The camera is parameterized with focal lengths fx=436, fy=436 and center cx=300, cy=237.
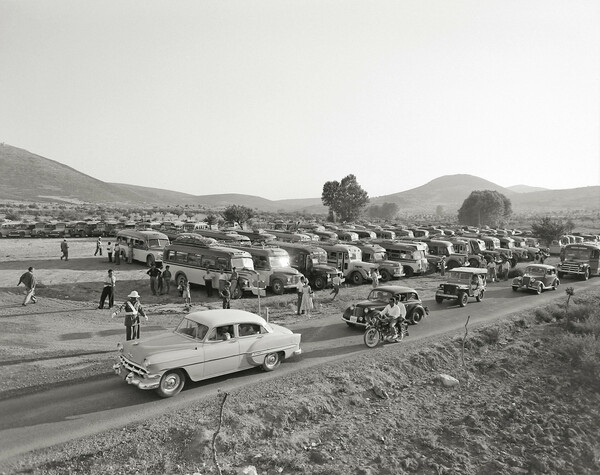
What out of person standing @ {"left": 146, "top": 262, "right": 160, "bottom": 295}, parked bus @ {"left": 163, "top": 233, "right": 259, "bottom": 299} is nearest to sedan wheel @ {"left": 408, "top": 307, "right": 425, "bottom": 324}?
parked bus @ {"left": 163, "top": 233, "right": 259, "bottom": 299}

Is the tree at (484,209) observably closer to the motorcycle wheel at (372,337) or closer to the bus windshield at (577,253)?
the bus windshield at (577,253)

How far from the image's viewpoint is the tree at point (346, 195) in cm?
8856

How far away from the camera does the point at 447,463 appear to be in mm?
9391

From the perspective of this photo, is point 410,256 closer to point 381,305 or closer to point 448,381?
point 381,305

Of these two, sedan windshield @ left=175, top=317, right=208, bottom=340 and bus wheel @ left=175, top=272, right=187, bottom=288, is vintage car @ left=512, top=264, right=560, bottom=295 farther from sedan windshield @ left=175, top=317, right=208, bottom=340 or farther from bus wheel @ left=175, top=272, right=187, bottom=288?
sedan windshield @ left=175, top=317, right=208, bottom=340

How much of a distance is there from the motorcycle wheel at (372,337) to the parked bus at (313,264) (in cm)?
1038

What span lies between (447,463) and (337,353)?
5.15 m

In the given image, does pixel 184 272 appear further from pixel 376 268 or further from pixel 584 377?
pixel 584 377

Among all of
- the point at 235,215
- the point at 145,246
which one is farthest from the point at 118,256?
the point at 235,215

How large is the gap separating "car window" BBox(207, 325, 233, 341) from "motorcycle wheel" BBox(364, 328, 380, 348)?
18.0 ft

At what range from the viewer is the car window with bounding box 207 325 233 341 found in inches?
421

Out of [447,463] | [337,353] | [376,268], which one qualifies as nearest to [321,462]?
[447,463]

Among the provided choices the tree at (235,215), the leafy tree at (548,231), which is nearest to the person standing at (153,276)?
the tree at (235,215)

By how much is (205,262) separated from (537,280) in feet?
63.9
